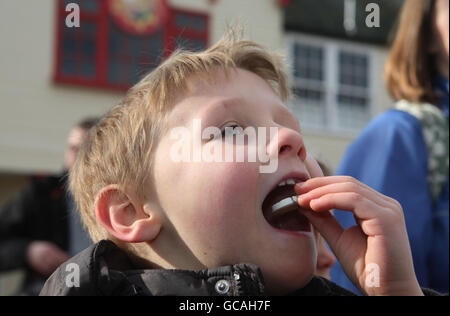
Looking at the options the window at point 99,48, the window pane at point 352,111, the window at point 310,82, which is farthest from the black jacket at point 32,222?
the window pane at point 352,111

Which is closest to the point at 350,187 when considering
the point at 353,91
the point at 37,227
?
the point at 37,227

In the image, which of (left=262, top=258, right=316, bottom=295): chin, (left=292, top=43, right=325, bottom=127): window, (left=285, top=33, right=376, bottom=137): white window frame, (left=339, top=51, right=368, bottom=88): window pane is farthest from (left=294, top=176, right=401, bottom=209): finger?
(left=339, top=51, right=368, bottom=88): window pane

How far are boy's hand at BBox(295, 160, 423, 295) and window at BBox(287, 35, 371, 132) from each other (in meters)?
9.23

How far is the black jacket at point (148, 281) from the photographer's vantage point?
117cm

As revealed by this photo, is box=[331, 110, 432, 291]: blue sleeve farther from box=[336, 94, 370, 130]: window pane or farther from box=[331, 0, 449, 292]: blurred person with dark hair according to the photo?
box=[336, 94, 370, 130]: window pane

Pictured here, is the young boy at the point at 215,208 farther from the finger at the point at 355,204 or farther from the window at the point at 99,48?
the window at the point at 99,48

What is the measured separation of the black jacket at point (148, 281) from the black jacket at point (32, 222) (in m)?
2.16

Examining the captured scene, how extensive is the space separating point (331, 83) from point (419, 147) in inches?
356

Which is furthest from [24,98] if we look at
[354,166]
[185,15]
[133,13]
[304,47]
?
[354,166]

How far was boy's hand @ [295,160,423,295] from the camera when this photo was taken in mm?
1119

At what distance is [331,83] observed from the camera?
10.7 metres

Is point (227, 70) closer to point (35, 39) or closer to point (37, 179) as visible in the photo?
point (37, 179)
